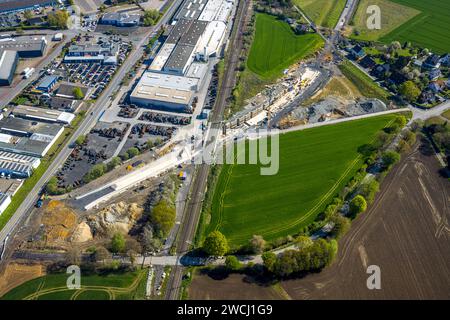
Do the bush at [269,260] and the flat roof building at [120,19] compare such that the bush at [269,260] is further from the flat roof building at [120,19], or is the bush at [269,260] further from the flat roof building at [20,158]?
the flat roof building at [120,19]

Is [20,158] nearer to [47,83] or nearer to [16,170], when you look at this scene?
[16,170]

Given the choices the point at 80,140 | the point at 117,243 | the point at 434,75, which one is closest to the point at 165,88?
the point at 80,140

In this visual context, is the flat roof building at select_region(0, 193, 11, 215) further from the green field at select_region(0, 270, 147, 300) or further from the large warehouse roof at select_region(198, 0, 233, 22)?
the large warehouse roof at select_region(198, 0, 233, 22)

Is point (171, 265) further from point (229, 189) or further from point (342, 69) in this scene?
point (342, 69)

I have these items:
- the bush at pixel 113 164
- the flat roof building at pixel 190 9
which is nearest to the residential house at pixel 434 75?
the flat roof building at pixel 190 9

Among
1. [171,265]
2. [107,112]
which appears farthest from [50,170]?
[171,265]
